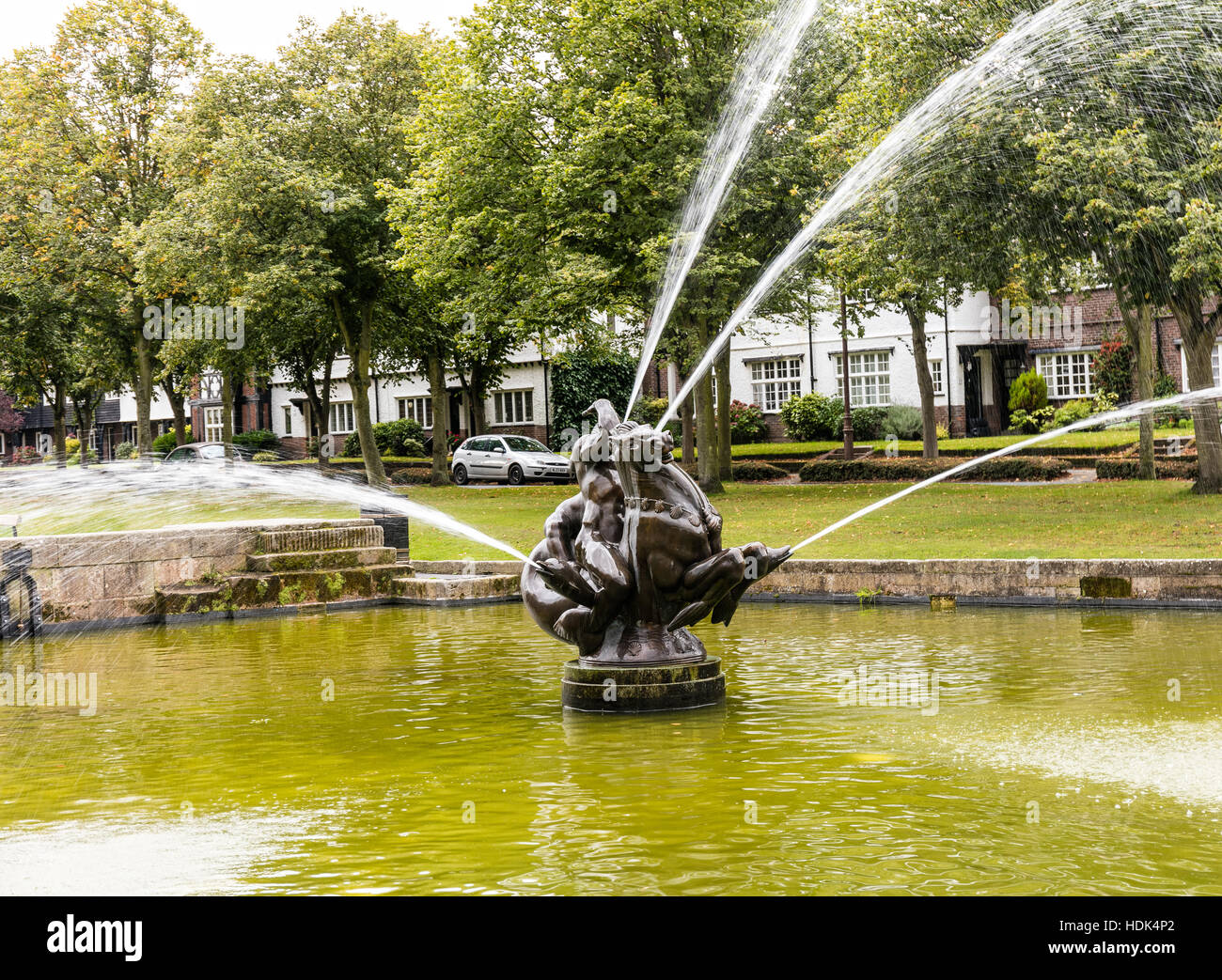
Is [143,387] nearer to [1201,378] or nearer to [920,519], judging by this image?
[920,519]

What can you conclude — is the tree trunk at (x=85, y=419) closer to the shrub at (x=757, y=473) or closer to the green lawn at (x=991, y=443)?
the green lawn at (x=991, y=443)

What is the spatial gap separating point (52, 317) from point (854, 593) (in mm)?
34358

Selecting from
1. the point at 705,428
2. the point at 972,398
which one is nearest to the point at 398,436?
the point at 972,398

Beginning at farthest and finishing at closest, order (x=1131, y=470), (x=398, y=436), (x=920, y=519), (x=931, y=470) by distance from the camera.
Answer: (x=398, y=436)
(x=931, y=470)
(x=1131, y=470)
(x=920, y=519)

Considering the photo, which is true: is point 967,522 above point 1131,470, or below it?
below

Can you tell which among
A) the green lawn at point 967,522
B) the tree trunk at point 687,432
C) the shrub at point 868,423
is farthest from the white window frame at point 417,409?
the green lawn at point 967,522

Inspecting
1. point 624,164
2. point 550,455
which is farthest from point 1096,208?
point 550,455

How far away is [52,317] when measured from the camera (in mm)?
41844

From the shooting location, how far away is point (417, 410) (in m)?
64.8

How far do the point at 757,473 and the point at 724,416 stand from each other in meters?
3.17

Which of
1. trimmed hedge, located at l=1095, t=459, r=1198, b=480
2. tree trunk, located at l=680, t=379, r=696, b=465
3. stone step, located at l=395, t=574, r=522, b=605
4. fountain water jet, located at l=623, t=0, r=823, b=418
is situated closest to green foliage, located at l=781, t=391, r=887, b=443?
tree trunk, located at l=680, t=379, r=696, b=465

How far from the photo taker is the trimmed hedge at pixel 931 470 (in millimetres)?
32438

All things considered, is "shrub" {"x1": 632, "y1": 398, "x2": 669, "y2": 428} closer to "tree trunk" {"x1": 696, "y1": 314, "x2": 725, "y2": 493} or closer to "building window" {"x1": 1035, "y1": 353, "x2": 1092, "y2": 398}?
"building window" {"x1": 1035, "y1": 353, "x2": 1092, "y2": 398}

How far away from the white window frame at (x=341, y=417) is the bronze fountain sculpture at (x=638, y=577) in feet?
192
